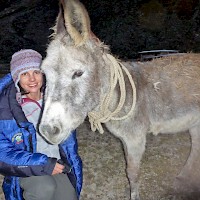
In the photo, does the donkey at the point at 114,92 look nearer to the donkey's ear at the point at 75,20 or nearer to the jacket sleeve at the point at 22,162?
the donkey's ear at the point at 75,20

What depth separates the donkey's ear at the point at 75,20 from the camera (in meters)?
1.93

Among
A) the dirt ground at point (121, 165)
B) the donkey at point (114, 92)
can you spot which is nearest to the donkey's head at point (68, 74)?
the donkey at point (114, 92)

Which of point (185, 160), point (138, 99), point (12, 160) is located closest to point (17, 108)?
point (12, 160)

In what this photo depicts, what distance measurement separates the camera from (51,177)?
98.9 inches

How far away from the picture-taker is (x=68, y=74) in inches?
78.2

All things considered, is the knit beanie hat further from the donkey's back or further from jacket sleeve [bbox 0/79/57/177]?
the donkey's back

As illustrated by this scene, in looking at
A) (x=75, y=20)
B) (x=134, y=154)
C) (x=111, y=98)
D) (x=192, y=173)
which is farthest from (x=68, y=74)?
(x=192, y=173)

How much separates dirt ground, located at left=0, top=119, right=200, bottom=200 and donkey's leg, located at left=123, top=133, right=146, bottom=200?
0.14 metres

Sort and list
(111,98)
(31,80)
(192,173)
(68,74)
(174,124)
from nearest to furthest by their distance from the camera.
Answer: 1. (68,74)
2. (31,80)
3. (111,98)
4. (174,124)
5. (192,173)

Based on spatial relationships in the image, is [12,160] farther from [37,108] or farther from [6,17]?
[6,17]

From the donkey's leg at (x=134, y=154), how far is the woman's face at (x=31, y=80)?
913 mm

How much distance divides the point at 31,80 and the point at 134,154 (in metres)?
1.15

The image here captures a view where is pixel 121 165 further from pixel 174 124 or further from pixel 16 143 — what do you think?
pixel 16 143

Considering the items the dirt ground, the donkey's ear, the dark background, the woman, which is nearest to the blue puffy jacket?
the woman
